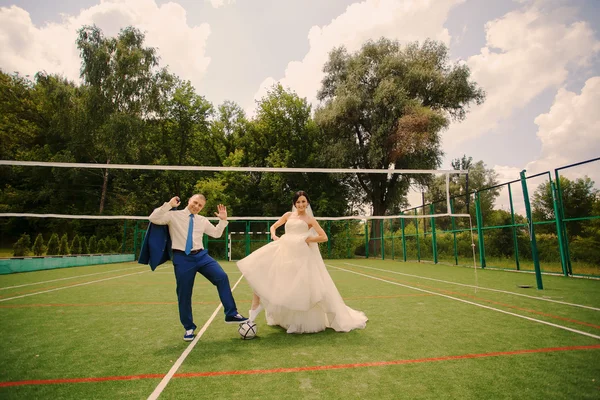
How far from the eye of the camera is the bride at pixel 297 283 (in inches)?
168

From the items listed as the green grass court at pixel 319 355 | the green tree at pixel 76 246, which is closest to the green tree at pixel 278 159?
the green tree at pixel 76 246

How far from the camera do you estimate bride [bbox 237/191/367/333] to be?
14.0ft

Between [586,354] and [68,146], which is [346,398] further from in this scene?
[68,146]

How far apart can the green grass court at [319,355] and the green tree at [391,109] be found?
20.4 metres

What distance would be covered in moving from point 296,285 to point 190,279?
1.36 metres

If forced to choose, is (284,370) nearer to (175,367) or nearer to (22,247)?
(175,367)

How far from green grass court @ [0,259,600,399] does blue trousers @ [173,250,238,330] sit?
348mm

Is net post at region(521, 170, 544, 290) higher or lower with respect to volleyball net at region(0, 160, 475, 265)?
lower

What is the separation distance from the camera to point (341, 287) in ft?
30.5

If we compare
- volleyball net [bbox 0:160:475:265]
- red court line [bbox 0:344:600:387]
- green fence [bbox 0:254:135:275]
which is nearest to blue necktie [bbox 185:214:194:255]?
red court line [bbox 0:344:600:387]

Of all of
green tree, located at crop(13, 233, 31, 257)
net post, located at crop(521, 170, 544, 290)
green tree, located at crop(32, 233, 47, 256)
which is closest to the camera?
net post, located at crop(521, 170, 544, 290)

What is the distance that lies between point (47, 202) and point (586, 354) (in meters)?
41.3

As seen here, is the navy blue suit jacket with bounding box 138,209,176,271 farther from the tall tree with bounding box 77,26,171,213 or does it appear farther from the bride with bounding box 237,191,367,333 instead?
the tall tree with bounding box 77,26,171,213

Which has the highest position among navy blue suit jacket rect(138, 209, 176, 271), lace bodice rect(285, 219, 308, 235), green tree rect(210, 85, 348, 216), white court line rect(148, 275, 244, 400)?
green tree rect(210, 85, 348, 216)
